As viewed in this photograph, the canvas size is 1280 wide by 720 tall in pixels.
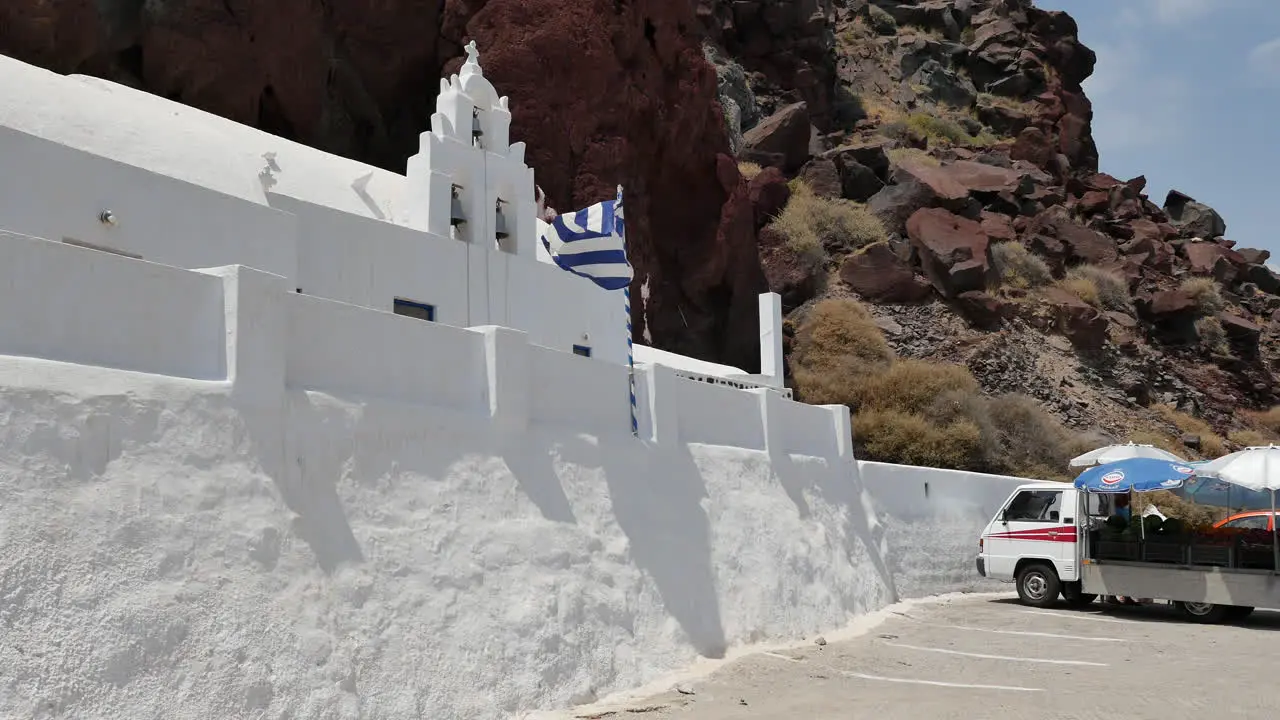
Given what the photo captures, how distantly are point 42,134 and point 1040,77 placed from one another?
53.4 metres

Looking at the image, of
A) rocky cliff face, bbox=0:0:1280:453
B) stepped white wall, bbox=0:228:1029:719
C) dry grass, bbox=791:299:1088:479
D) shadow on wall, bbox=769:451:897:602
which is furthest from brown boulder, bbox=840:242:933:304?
stepped white wall, bbox=0:228:1029:719

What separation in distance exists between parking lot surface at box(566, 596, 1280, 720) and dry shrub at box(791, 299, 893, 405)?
51.0ft

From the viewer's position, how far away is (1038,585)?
17953 mm

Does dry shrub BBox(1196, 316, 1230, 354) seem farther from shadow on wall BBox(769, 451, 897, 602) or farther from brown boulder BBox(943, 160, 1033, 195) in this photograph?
shadow on wall BBox(769, 451, 897, 602)

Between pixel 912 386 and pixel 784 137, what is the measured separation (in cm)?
1798

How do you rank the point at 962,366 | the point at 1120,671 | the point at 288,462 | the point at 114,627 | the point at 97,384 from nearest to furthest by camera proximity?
the point at 114,627
the point at 97,384
the point at 288,462
the point at 1120,671
the point at 962,366

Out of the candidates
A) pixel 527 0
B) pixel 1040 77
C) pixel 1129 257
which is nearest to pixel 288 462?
pixel 527 0

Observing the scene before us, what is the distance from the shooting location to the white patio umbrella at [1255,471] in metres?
15.5

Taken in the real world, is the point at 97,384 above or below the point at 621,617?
above

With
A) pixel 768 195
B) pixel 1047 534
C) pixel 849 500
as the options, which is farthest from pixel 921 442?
pixel 768 195

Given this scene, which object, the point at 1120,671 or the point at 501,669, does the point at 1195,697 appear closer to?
the point at 1120,671

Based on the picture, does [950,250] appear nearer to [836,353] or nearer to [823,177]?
[836,353]

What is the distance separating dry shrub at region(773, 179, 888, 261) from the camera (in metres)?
38.2

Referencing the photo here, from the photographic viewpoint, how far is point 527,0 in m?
27.3
